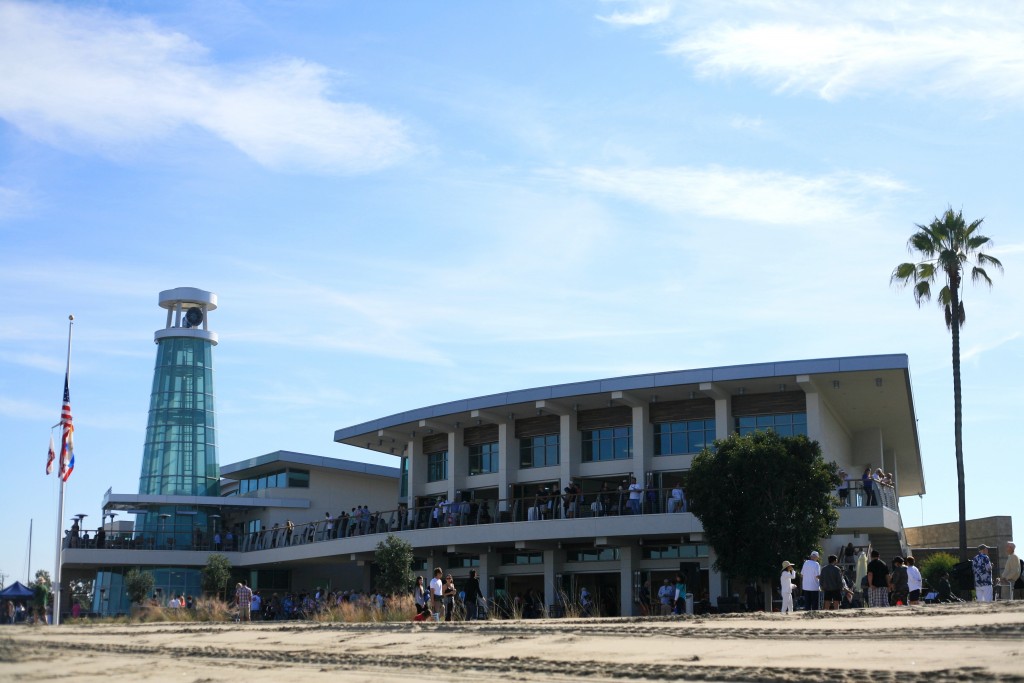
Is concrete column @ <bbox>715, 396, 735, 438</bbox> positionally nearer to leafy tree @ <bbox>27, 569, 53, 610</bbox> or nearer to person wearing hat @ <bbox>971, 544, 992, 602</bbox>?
person wearing hat @ <bbox>971, 544, 992, 602</bbox>

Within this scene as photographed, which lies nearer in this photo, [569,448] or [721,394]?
[721,394]

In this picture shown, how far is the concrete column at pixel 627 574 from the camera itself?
111 feet

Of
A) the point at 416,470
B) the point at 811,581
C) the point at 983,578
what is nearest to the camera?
the point at 811,581

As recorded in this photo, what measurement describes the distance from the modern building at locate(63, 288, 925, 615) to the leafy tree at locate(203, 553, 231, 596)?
1902mm

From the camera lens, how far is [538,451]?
37.7 m

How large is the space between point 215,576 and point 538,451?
15.5 meters

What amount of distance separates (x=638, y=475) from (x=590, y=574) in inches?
146

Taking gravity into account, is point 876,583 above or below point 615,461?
below

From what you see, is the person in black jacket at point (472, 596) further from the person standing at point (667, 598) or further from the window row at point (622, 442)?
the window row at point (622, 442)

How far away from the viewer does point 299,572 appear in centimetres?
5031

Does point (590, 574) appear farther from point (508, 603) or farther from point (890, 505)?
point (890, 505)

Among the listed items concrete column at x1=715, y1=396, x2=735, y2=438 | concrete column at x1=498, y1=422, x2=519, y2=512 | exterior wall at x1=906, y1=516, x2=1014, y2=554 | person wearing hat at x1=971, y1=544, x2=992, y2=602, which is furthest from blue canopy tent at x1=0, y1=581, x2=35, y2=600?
exterior wall at x1=906, y1=516, x2=1014, y2=554

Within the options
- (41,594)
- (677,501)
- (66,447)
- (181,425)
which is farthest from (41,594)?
(677,501)

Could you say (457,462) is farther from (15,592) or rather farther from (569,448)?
(15,592)
